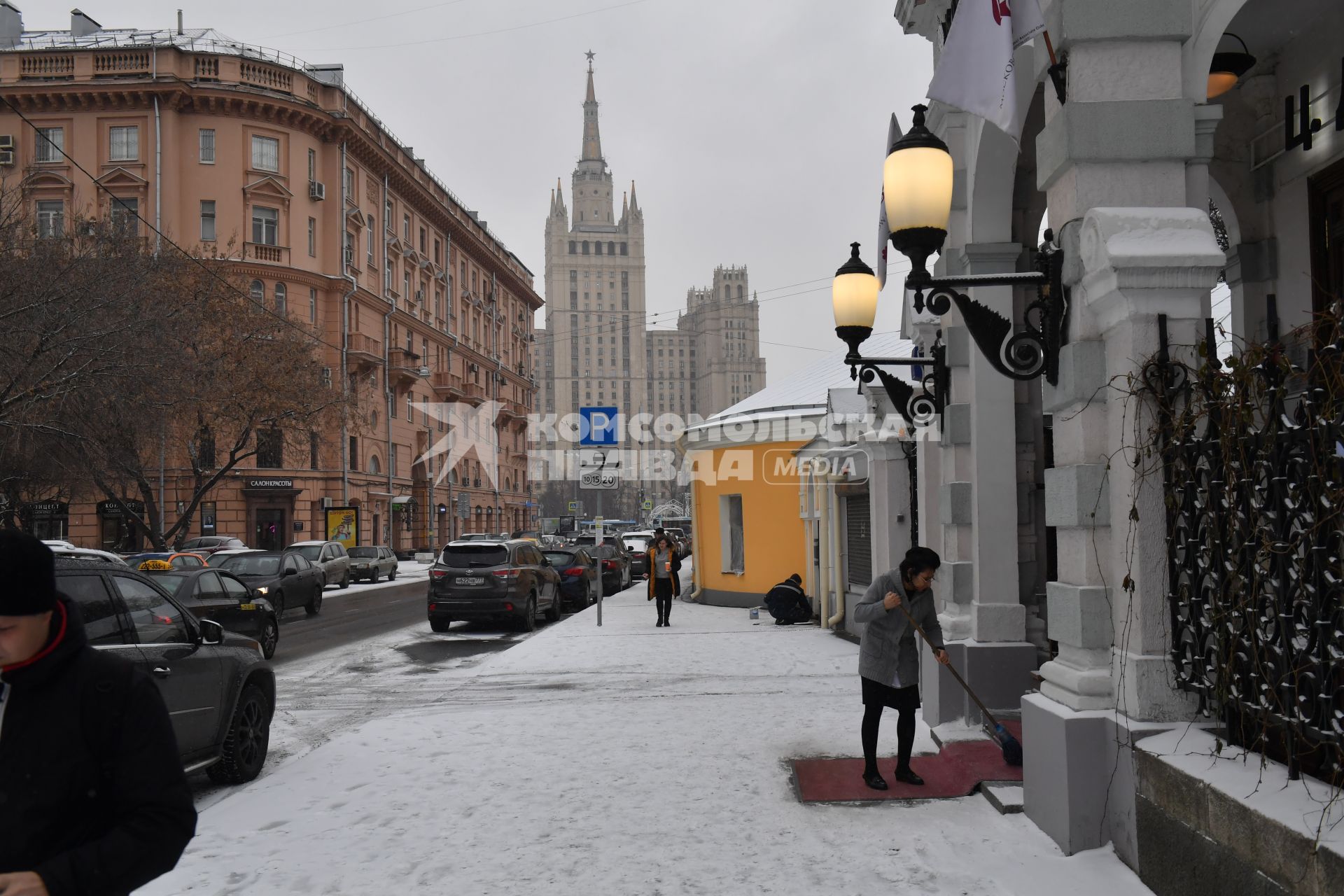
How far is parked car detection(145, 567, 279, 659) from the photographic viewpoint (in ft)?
49.5

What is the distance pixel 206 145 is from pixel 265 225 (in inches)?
169

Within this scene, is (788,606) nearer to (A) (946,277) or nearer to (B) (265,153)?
(A) (946,277)

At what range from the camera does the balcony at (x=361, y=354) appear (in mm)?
50969

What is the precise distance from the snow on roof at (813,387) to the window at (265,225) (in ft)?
107

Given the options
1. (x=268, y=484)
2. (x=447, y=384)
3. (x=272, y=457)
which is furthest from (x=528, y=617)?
(x=447, y=384)

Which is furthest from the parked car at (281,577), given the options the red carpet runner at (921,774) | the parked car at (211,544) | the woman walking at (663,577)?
the red carpet runner at (921,774)

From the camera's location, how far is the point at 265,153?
4878cm

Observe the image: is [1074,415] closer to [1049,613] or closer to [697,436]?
[1049,613]

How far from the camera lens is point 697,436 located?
76.3ft

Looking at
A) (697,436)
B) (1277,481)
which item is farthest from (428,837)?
(697,436)

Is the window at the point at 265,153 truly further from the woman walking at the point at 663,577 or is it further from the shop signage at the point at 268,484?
the woman walking at the point at 663,577

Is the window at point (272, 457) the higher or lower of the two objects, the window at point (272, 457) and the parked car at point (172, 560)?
the higher

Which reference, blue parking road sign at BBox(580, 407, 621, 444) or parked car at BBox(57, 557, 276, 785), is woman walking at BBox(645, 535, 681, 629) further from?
parked car at BBox(57, 557, 276, 785)

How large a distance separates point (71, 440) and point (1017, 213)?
→ 23746mm
